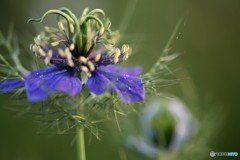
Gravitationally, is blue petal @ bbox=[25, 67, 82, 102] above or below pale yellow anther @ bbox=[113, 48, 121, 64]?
below

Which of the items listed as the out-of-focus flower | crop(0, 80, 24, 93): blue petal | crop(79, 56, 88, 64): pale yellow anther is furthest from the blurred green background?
crop(79, 56, 88, 64): pale yellow anther

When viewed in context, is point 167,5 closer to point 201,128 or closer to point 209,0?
point 209,0

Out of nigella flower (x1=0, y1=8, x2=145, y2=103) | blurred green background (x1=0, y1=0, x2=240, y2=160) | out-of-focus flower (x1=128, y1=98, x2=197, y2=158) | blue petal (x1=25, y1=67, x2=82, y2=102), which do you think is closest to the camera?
blue petal (x1=25, y1=67, x2=82, y2=102)

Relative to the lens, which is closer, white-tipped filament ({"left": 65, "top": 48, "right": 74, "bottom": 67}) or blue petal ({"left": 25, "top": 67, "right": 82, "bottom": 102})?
blue petal ({"left": 25, "top": 67, "right": 82, "bottom": 102})

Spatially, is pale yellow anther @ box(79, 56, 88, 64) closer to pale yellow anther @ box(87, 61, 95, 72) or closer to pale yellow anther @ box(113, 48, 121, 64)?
pale yellow anther @ box(87, 61, 95, 72)

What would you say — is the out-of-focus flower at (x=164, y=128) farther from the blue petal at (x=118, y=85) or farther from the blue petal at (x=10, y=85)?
the blue petal at (x=10, y=85)

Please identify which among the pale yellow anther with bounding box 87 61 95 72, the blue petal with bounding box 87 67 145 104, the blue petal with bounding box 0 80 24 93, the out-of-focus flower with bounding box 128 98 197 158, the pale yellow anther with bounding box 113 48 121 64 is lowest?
the out-of-focus flower with bounding box 128 98 197 158

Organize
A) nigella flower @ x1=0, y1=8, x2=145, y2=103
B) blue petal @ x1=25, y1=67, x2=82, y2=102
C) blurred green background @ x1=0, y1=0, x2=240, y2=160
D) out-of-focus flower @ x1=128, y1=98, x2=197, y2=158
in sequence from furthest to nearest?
blurred green background @ x1=0, y1=0, x2=240, y2=160
out-of-focus flower @ x1=128, y1=98, x2=197, y2=158
nigella flower @ x1=0, y1=8, x2=145, y2=103
blue petal @ x1=25, y1=67, x2=82, y2=102
